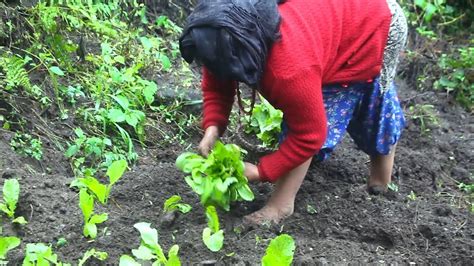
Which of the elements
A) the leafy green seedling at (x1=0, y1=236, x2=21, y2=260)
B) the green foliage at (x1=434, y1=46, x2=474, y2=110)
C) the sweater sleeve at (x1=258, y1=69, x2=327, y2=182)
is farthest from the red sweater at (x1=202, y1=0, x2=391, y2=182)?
the green foliage at (x1=434, y1=46, x2=474, y2=110)

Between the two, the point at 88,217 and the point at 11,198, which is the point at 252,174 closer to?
the point at 88,217

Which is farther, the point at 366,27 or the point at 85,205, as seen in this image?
the point at 366,27

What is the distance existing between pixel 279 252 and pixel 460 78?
268 centimetres

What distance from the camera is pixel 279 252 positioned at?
2.56 metres

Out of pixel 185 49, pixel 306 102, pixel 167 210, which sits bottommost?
pixel 167 210

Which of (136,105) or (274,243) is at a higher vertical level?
(274,243)

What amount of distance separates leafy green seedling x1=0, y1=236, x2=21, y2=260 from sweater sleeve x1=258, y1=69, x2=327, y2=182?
0.87 meters

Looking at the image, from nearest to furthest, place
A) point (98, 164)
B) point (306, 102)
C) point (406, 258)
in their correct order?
point (306, 102), point (406, 258), point (98, 164)

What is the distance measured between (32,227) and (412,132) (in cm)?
228

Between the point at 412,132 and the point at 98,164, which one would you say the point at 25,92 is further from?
the point at 412,132

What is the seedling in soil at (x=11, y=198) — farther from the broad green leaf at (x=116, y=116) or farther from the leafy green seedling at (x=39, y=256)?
the broad green leaf at (x=116, y=116)

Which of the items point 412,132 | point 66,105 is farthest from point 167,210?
point 412,132

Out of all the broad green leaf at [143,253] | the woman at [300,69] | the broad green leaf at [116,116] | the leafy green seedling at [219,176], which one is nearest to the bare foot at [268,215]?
the woman at [300,69]

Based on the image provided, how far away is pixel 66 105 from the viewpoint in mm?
3855
